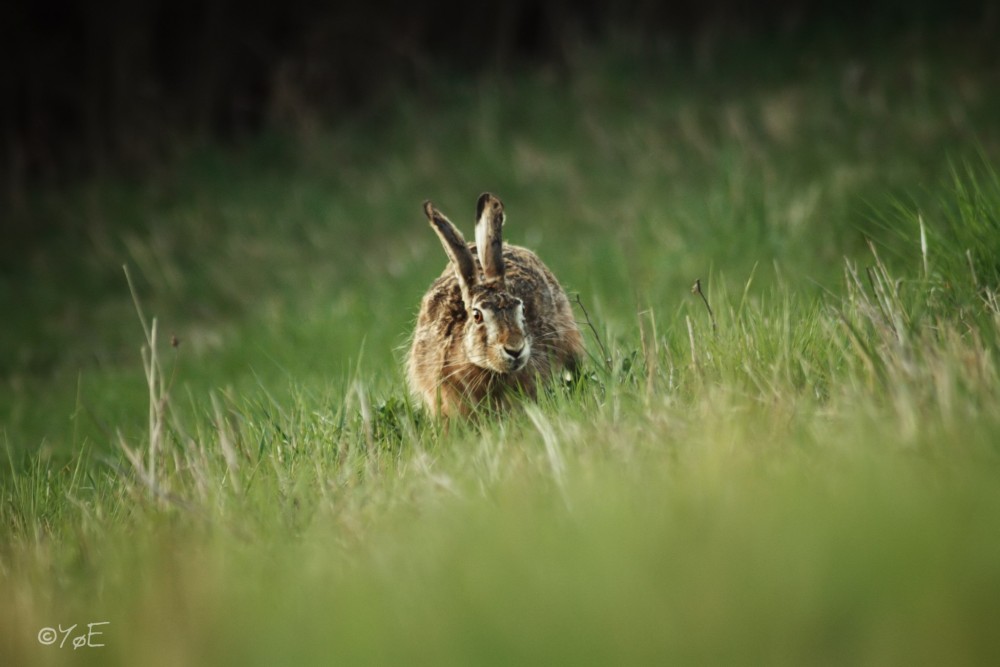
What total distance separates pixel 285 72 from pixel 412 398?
11264 millimetres

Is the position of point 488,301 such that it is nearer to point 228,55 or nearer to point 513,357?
point 513,357

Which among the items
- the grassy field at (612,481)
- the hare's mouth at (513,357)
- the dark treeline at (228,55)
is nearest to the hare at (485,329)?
the hare's mouth at (513,357)

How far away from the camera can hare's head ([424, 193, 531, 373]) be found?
13.6 feet

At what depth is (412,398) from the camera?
15.0 ft

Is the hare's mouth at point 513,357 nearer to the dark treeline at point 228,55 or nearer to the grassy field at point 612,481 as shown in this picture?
the grassy field at point 612,481

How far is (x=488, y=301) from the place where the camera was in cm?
425

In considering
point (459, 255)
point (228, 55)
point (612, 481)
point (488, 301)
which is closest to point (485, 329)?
point (488, 301)

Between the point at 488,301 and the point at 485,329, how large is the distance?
11 cm

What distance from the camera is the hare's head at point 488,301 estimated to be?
4.16 metres

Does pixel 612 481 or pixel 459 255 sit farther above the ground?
pixel 459 255

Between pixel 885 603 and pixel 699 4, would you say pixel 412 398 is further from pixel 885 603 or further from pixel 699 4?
pixel 699 4

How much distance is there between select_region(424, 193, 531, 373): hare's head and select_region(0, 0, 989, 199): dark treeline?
10279mm

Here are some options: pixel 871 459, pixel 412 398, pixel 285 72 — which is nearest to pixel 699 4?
pixel 285 72

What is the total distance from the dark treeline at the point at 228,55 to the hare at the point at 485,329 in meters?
10.1
